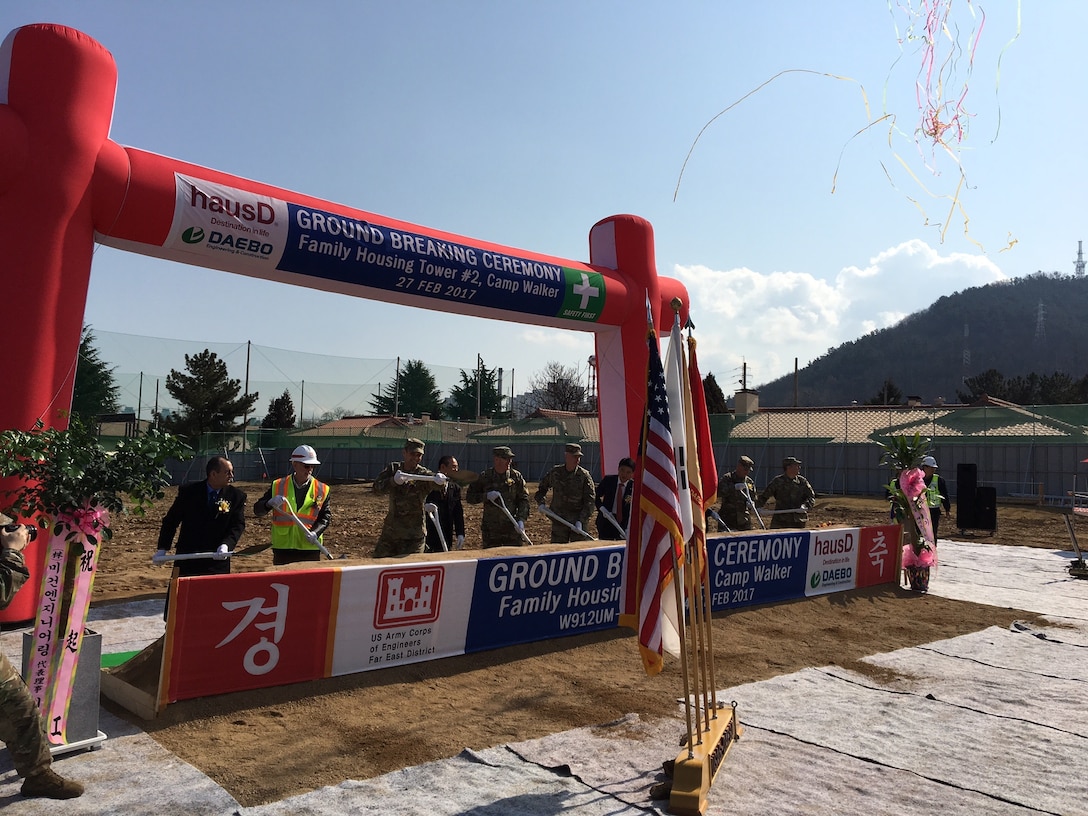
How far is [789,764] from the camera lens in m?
4.84

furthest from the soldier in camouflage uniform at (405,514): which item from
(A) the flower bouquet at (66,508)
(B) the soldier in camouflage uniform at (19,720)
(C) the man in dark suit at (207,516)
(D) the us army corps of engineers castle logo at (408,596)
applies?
(B) the soldier in camouflage uniform at (19,720)

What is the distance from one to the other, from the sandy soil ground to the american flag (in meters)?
1.33

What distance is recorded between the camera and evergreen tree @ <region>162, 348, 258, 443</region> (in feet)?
140

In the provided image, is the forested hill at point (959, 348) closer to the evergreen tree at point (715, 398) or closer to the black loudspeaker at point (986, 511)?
the evergreen tree at point (715, 398)

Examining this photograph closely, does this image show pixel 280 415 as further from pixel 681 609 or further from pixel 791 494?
pixel 681 609

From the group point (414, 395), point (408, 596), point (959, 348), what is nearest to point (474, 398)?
point (414, 395)

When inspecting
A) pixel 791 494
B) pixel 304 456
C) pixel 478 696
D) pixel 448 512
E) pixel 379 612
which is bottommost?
pixel 478 696

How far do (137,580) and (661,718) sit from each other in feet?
26.5

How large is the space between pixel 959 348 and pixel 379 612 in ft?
549

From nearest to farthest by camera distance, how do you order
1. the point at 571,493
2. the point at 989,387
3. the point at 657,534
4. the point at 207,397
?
1. the point at 657,534
2. the point at 571,493
3. the point at 207,397
4. the point at 989,387

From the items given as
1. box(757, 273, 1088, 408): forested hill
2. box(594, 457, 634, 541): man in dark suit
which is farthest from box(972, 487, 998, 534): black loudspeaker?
box(757, 273, 1088, 408): forested hill

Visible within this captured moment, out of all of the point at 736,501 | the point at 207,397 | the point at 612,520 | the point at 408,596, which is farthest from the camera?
the point at 207,397

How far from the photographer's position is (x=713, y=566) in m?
8.92

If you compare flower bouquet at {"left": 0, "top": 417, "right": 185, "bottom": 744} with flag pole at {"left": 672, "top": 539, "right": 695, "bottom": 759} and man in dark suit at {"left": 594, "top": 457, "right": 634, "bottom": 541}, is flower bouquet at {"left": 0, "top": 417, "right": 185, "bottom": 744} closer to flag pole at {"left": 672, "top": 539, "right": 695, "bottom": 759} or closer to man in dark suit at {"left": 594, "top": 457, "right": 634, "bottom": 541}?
flag pole at {"left": 672, "top": 539, "right": 695, "bottom": 759}
